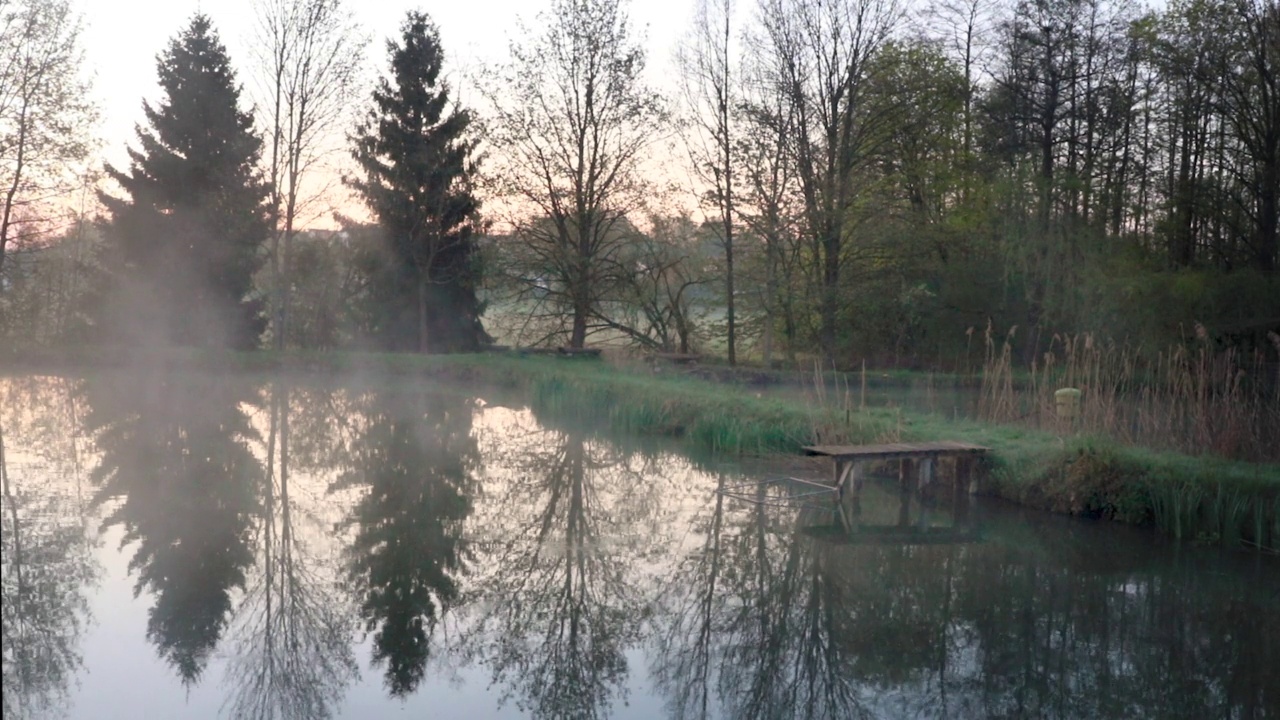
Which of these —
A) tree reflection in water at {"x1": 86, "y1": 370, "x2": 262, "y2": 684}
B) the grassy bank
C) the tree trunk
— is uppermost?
the tree trunk

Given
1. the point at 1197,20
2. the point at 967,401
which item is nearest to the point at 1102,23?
the point at 1197,20

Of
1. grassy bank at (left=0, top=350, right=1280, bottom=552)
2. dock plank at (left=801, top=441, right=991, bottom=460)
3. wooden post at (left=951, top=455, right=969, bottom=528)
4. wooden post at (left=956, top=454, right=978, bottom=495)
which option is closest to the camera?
grassy bank at (left=0, top=350, right=1280, bottom=552)

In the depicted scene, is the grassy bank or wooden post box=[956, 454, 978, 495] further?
wooden post box=[956, 454, 978, 495]

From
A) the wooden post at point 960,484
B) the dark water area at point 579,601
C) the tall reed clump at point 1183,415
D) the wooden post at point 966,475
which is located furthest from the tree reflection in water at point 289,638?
the tall reed clump at point 1183,415

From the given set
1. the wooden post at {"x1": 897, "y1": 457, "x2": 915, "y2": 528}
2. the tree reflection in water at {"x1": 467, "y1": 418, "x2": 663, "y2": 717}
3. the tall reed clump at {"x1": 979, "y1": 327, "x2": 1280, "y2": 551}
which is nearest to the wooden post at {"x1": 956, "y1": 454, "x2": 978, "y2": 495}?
the wooden post at {"x1": 897, "y1": 457, "x2": 915, "y2": 528}

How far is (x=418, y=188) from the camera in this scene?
81.0ft

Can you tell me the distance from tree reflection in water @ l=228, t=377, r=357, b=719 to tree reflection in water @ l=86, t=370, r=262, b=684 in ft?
0.51

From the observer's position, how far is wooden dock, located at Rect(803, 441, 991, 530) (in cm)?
939

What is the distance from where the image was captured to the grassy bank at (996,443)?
833cm

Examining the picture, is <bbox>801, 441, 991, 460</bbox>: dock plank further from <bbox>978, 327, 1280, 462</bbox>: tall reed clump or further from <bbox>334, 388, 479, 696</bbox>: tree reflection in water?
<bbox>334, 388, 479, 696</bbox>: tree reflection in water

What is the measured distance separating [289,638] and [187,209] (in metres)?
20.7

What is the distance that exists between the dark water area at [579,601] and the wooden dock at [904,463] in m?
0.31

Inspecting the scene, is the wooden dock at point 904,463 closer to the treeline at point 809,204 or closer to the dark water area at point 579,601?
the dark water area at point 579,601

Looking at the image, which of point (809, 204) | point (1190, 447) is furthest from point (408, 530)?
point (809, 204)
